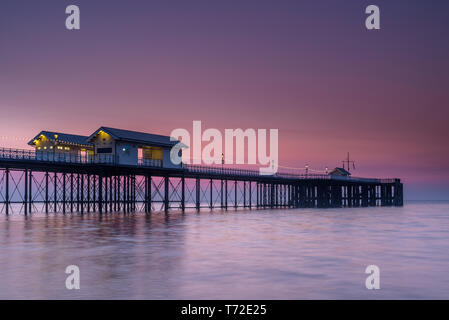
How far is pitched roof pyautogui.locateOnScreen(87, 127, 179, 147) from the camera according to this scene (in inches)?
2108

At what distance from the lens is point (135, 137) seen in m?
55.5

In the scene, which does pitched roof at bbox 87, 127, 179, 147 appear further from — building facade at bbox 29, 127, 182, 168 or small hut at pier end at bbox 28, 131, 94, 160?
small hut at pier end at bbox 28, 131, 94, 160

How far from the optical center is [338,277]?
1497 centimetres

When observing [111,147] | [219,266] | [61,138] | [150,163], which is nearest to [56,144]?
[61,138]

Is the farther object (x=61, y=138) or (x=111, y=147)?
(x=61, y=138)

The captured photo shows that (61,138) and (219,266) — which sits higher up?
(61,138)

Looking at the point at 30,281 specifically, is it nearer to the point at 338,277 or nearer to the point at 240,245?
the point at 338,277

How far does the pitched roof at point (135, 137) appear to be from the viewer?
53531 millimetres

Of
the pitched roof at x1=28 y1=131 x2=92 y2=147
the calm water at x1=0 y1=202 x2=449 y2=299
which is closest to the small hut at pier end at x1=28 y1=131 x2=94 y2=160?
the pitched roof at x1=28 y1=131 x2=92 y2=147

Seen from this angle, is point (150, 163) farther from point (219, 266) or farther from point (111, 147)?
point (219, 266)

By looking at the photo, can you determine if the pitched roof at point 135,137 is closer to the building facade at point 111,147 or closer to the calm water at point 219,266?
the building facade at point 111,147

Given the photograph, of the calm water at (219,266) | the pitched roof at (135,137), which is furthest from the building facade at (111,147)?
the calm water at (219,266)

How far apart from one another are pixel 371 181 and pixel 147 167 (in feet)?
195
